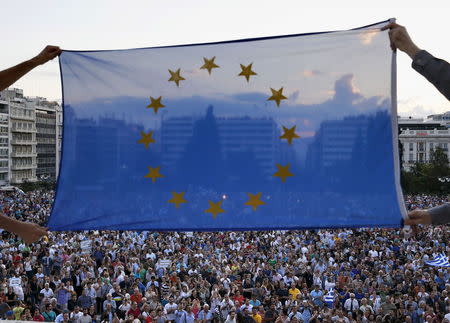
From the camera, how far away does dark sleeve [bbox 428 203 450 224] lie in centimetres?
200

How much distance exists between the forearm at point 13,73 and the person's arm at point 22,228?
501 millimetres

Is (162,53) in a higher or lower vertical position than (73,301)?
higher

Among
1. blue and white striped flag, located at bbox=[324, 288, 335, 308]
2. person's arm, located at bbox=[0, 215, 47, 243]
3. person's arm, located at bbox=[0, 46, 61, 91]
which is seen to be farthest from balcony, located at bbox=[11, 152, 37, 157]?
person's arm, located at bbox=[0, 215, 47, 243]

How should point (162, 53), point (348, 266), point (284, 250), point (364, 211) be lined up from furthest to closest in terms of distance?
point (284, 250), point (348, 266), point (162, 53), point (364, 211)

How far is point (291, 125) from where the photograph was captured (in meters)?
4.60

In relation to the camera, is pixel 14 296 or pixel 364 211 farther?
pixel 14 296

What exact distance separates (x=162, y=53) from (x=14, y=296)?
10.7 meters

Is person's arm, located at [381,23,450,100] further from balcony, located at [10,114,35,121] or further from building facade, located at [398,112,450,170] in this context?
building facade, located at [398,112,450,170]

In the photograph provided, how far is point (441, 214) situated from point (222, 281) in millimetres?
13404

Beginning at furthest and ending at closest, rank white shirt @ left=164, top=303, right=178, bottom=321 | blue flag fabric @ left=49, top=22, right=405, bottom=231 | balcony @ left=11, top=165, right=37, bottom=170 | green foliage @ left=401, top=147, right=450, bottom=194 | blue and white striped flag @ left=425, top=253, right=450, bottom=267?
balcony @ left=11, top=165, right=37, bottom=170 < green foliage @ left=401, top=147, right=450, bottom=194 < blue and white striped flag @ left=425, top=253, right=450, bottom=267 < white shirt @ left=164, top=303, right=178, bottom=321 < blue flag fabric @ left=49, top=22, right=405, bottom=231

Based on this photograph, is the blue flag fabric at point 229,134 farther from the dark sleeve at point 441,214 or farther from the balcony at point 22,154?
the balcony at point 22,154

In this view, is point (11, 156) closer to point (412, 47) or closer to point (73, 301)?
point (73, 301)

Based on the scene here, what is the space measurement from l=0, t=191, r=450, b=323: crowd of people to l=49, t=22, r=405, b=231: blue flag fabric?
7124 millimetres

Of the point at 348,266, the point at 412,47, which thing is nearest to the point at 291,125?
the point at 412,47
